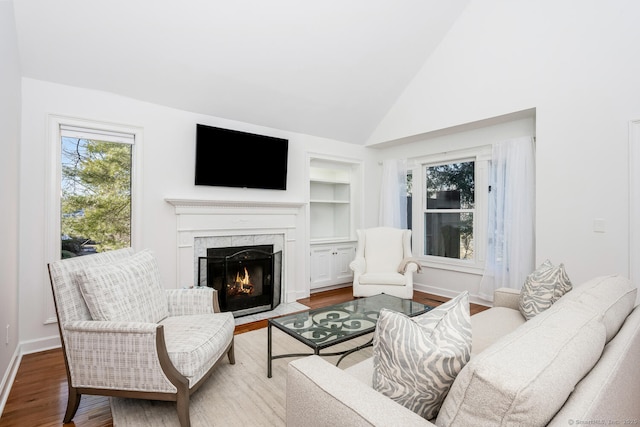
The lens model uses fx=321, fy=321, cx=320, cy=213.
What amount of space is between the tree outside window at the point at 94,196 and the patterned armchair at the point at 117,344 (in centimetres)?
130

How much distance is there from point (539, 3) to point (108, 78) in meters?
4.24

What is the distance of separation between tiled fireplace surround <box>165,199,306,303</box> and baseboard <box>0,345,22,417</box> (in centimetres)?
135

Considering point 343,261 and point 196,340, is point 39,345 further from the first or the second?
point 343,261

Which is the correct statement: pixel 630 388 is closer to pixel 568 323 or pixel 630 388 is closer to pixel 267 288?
pixel 568 323

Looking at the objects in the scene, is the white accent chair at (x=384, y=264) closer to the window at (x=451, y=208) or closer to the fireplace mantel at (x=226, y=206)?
the window at (x=451, y=208)

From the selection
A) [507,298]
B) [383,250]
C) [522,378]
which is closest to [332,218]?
[383,250]

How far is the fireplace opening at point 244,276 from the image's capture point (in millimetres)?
3666

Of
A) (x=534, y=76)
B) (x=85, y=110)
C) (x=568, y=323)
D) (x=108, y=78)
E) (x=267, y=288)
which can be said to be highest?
(x=534, y=76)

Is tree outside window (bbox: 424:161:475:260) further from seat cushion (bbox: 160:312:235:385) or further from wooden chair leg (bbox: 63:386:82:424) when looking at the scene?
wooden chair leg (bbox: 63:386:82:424)

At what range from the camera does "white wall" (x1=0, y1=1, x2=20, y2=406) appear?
2.09 m

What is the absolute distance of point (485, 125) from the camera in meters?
3.93

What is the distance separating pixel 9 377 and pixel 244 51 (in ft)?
10.5

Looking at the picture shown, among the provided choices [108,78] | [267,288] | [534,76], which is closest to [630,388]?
[534,76]

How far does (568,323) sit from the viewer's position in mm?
1054
